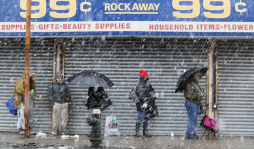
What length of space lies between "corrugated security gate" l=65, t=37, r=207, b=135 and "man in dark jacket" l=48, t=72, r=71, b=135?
0.41m

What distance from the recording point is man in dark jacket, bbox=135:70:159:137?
487 inches

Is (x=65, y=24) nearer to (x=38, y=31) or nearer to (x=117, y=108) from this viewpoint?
(x=38, y=31)

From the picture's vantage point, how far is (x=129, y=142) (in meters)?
11.3

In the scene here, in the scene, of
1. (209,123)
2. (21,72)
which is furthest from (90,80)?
(209,123)

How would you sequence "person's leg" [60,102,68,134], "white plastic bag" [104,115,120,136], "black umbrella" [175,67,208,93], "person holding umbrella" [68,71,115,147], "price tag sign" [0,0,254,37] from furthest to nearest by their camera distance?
"person's leg" [60,102,68,134]
"white plastic bag" [104,115,120,136]
"price tag sign" [0,0,254,37]
"black umbrella" [175,67,208,93]
"person holding umbrella" [68,71,115,147]

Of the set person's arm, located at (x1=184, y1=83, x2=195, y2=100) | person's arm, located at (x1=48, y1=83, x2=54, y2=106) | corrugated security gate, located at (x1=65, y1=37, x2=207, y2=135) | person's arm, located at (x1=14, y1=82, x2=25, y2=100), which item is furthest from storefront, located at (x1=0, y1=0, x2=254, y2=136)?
person's arm, located at (x1=184, y1=83, x2=195, y2=100)

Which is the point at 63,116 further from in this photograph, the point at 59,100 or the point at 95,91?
the point at 95,91

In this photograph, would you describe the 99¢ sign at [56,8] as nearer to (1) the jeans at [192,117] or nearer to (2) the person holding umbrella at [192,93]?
(2) the person holding umbrella at [192,93]

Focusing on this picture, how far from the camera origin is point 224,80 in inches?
519

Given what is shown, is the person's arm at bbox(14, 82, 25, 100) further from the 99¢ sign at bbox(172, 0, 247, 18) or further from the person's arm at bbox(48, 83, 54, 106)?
the 99¢ sign at bbox(172, 0, 247, 18)

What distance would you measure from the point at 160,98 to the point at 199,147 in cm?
307

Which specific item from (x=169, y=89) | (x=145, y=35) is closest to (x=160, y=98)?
(x=169, y=89)

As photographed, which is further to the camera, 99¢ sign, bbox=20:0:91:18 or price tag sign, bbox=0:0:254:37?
99¢ sign, bbox=20:0:91:18

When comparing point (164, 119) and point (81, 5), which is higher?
point (81, 5)
